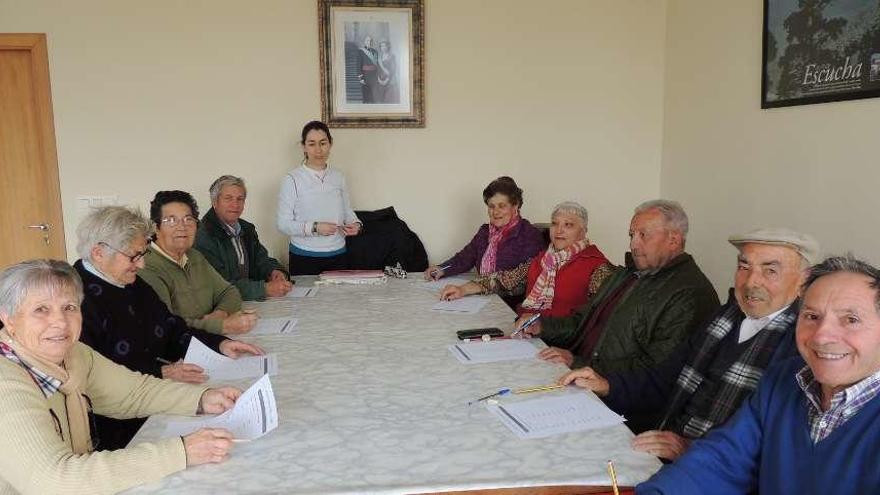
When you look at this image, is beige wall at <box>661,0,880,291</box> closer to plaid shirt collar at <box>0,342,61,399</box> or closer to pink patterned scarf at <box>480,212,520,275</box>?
pink patterned scarf at <box>480,212,520,275</box>

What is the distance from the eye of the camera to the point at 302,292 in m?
3.03

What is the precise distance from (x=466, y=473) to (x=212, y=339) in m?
1.21

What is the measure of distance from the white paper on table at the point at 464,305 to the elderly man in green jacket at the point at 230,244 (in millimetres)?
775

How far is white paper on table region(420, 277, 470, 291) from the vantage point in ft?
10.3

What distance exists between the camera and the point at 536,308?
282 cm

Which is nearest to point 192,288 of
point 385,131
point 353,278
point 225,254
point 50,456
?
point 225,254

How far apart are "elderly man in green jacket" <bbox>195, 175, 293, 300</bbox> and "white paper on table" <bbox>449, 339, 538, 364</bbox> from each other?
120 centimetres

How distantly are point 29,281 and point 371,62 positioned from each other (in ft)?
9.90

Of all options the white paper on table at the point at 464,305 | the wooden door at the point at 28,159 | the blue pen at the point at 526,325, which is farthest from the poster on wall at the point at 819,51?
the wooden door at the point at 28,159

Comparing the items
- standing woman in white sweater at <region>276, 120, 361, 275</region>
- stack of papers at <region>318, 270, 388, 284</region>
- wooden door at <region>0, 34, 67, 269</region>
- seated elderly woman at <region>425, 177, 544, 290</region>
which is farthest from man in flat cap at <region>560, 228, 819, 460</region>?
wooden door at <region>0, 34, 67, 269</region>

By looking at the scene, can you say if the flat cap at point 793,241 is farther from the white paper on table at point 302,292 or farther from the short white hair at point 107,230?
the white paper on table at point 302,292

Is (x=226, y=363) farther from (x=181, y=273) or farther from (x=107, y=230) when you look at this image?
(x=181, y=273)

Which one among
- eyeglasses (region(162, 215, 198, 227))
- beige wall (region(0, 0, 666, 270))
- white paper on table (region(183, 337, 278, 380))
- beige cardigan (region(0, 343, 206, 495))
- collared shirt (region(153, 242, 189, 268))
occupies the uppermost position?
beige wall (region(0, 0, 666, 270))

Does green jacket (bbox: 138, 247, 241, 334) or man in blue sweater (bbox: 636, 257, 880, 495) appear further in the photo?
green jacket (bbox: 138, 247, 241, 334)
